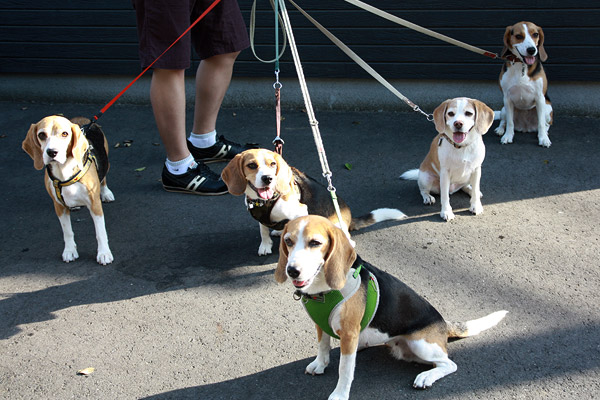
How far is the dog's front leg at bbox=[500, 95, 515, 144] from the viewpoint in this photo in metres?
5.96

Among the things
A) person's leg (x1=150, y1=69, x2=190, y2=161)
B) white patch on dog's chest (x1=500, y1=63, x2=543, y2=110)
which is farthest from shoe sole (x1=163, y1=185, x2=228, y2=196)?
white patch on dog's chest (x1=500, y1=63, x2=543, y2=110)

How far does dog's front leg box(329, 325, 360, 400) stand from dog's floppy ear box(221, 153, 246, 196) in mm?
1423

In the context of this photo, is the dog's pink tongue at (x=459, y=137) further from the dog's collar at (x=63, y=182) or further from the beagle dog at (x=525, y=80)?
the dog's collar at (x=63, y=182)

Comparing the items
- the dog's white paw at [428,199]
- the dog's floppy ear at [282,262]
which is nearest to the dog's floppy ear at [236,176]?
the dog's floppy ear at [282,262]

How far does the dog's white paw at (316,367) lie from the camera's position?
315 centimetres

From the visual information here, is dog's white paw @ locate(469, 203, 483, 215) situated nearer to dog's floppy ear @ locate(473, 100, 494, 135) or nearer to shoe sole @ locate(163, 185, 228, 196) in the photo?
dog's floppy ear @ locate(473, 100, 494, 135)

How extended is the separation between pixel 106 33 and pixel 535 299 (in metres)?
5.94

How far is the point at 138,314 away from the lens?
12.3 feet

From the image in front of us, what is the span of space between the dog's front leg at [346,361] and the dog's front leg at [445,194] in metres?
2.11

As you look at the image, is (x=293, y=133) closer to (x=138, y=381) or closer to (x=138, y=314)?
(x=138, y=314)

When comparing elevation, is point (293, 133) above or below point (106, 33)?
below

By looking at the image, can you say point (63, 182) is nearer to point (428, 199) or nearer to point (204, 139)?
point (204, 139)

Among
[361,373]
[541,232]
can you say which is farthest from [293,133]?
[361,373]

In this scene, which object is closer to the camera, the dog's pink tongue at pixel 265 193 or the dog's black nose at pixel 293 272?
the dog's black nose at pixel 293 272
